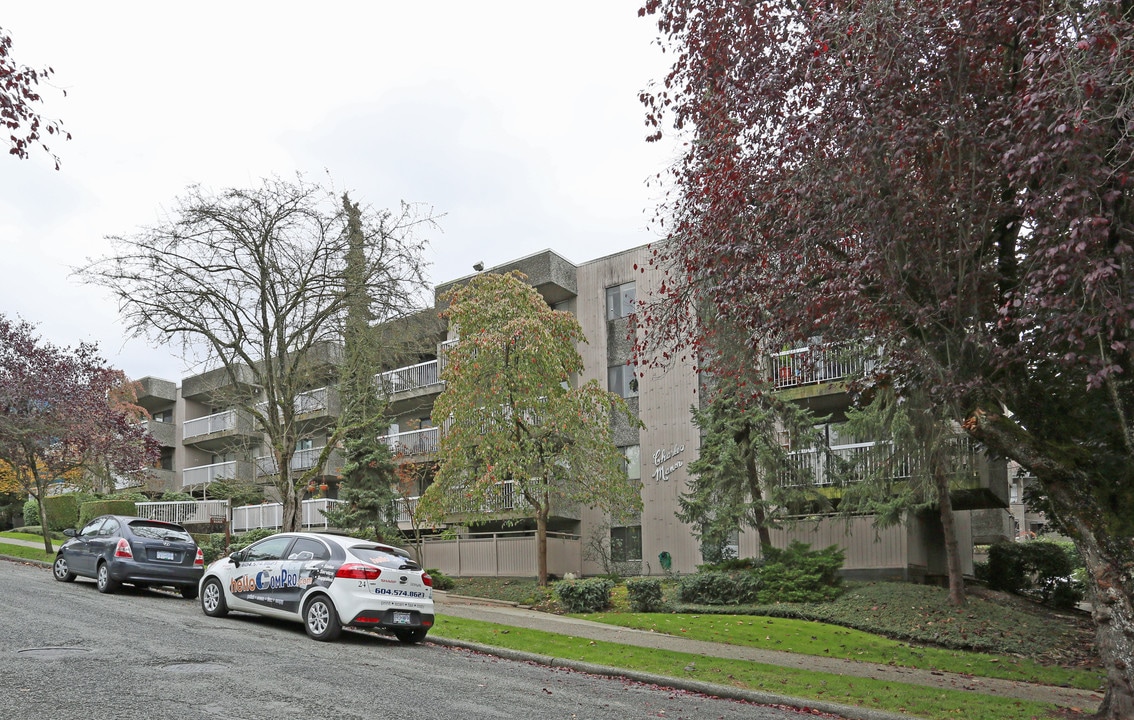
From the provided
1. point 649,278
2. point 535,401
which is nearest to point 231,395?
point 535,401

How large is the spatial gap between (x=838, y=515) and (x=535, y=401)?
780 cm

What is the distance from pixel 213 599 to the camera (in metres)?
15.5

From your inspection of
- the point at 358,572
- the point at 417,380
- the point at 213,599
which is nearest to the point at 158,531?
the point at 213,599

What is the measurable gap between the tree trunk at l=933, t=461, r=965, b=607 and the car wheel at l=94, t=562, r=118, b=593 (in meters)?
16.3

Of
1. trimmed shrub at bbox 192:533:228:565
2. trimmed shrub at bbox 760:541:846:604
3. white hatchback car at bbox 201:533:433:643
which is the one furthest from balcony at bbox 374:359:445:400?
white hatchback car at bbox 201:533:433:643

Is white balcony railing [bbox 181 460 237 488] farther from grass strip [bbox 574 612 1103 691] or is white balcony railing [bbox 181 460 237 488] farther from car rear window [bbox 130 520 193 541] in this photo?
grass strip [bbox 574 612 1103 691]

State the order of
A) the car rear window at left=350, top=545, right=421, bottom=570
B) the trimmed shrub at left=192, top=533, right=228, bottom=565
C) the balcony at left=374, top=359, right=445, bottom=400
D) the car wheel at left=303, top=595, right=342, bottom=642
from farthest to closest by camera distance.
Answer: the balcony at left=374, top=359, right=445, bottom=400 < the trimmed shrub at left=192, top=533, right=228, bottom=565 < the car rear window at left=350, top=545, right=421, bottom=570 < the car wheel at left=303, top=595, right=342, bottom=642

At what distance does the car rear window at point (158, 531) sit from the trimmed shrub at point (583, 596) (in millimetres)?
7796

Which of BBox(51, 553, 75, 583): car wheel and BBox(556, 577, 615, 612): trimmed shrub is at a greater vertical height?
BBox(51, 553, 75, 583): car wheel

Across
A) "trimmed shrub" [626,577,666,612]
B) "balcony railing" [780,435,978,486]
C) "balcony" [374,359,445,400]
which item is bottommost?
"trimmed shrub" [626,577,666,612]

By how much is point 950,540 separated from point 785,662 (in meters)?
7.23

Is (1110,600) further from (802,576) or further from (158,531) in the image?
(158,531)

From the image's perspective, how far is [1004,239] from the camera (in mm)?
12281

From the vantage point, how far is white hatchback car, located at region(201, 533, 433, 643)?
534 inches
